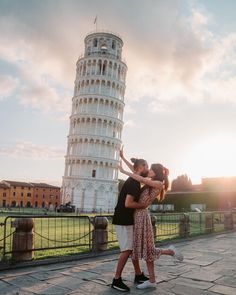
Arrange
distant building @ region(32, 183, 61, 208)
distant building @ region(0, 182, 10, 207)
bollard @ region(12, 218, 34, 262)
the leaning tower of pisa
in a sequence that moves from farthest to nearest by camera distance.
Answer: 1. distant building @ region(32, 183, 61, 208)
2. distant building @ region(0, 182, 10, 207)
3. the leaning tower of pisa
4. bollard @ region(12, 218, 34, 262)

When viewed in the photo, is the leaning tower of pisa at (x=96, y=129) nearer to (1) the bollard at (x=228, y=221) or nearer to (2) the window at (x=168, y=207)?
(2) the window at (x=168, y=207)

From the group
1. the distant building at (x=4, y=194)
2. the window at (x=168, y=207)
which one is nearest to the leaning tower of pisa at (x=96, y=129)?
the window at (x=168, y=207)

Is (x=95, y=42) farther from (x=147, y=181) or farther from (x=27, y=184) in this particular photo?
(x=147, y=181)

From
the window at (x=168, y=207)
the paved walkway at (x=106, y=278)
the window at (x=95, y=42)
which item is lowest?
the paved walkway at (x=106, y=278)

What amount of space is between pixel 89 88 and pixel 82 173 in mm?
18767

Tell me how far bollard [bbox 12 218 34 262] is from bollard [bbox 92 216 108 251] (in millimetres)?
2196

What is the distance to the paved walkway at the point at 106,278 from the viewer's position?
5.29 metres

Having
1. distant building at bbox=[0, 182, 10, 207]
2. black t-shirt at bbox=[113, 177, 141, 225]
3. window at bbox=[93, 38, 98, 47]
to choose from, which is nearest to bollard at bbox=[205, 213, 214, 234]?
black t-shirt at bbox=[113, 177, 141, 225]

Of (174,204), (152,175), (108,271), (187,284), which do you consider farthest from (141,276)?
(174,204)

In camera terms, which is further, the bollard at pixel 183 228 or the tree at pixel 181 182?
the tree at pixel 181 182

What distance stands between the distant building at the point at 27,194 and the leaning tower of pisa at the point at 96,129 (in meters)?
50.6

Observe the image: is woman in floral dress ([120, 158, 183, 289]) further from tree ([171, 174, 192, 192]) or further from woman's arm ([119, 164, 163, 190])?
tree ([171, 174, 192, 192])

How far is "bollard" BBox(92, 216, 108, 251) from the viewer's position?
9.30m

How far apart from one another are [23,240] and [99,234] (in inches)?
100.0
